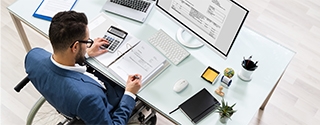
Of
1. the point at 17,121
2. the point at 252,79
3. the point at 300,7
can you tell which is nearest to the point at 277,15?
the point at 300,7

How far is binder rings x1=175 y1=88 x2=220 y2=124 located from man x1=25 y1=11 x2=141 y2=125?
336 millimetres

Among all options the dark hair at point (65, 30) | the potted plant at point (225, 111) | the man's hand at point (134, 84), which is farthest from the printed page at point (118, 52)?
the potted plant at point (225, 111)

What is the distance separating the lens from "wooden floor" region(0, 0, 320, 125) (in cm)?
283

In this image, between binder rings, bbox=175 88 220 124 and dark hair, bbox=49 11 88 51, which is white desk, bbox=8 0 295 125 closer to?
binder rings, bbox=175 88 220 124

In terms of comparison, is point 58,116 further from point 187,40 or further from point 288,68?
point 288,68

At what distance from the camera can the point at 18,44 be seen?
313 centimetres

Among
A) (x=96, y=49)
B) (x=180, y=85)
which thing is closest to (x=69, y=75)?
(x=96, y=49)

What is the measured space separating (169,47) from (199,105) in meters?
0.42

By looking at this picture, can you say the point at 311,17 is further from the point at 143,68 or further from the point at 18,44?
the point at 18,44

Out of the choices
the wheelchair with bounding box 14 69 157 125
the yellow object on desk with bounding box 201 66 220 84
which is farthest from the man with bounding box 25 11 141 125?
the yellow object on desk with bounding box 201 66 220 84

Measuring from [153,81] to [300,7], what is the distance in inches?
80.2

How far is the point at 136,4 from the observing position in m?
2.38

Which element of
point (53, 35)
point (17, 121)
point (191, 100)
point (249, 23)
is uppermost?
point (53, 35)

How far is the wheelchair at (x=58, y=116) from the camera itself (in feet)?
6.58
